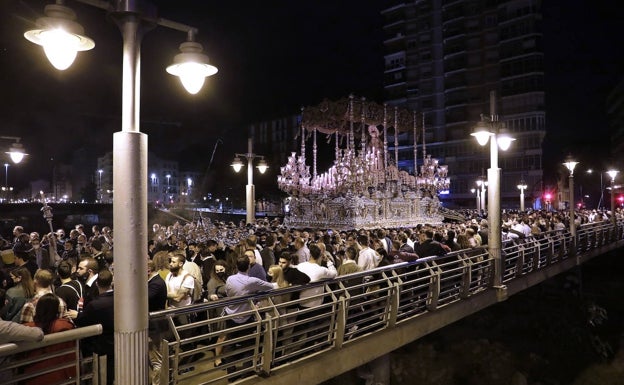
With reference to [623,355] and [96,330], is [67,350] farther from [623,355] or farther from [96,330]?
[623,355]

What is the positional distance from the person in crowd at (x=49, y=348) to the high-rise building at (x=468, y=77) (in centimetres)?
6078

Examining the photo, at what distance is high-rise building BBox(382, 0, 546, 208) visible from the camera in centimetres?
6178

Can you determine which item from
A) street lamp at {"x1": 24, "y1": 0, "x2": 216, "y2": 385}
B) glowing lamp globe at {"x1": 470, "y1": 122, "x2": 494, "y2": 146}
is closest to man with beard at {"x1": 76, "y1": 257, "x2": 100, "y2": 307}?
street lamp at {"x1": 24, "y1": 0, "x2": 216, "y2": 385}

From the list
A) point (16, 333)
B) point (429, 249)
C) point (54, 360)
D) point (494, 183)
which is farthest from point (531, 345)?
point (16, 333)

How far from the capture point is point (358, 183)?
24.7 meters

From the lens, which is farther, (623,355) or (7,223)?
(7,223)

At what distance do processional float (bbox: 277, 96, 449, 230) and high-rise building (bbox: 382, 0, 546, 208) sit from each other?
33866mm

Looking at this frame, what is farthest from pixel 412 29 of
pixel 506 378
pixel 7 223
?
pixel 506 378

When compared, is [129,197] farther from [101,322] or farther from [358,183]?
[358,183]

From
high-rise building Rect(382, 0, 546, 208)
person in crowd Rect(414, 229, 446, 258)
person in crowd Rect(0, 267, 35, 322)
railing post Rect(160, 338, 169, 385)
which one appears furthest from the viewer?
high-rise building Rect(382, 0, 546, 208)

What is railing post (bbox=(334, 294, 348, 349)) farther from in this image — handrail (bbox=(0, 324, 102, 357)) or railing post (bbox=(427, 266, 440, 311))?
handrail (bbox=(0, 324, 102, 357))

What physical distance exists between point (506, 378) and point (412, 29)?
7005cm

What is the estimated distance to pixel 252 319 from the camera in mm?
6430

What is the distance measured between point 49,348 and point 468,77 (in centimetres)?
7252
